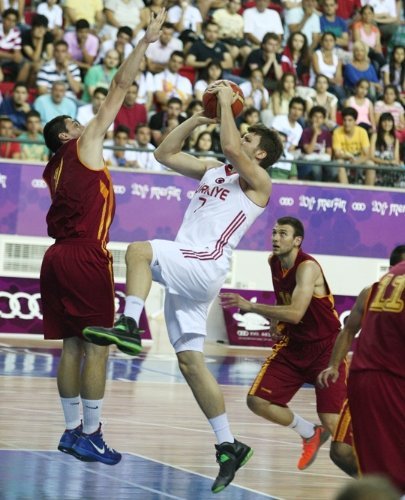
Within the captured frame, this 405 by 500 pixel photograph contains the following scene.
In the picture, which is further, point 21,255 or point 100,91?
point 21,255

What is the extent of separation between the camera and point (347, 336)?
6.66 m

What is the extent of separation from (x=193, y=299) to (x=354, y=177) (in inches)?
454

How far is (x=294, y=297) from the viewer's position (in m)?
8.96

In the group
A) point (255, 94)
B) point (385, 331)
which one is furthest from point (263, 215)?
point (385, 331)

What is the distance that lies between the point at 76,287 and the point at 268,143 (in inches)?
62.5

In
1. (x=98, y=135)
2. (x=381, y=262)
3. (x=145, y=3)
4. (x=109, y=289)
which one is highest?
(x=145, y=3)

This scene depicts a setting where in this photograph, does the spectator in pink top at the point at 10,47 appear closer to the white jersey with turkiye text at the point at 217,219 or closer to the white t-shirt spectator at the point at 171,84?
the white t-shirt spectator at the point at 171,84

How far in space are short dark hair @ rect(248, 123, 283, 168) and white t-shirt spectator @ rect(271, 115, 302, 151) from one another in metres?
10.7

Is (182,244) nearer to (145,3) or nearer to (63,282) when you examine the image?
(63,282)

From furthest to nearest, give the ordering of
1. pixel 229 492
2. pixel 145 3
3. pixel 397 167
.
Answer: pixel 145 3 < pixel 397 167 < pixel 229 492

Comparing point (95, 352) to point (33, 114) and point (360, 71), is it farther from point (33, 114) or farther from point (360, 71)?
point (360, 71)

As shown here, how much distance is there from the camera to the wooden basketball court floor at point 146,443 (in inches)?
313

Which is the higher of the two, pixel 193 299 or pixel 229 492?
pixel 193 299

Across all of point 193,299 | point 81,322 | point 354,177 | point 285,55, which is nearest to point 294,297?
point 193,299
